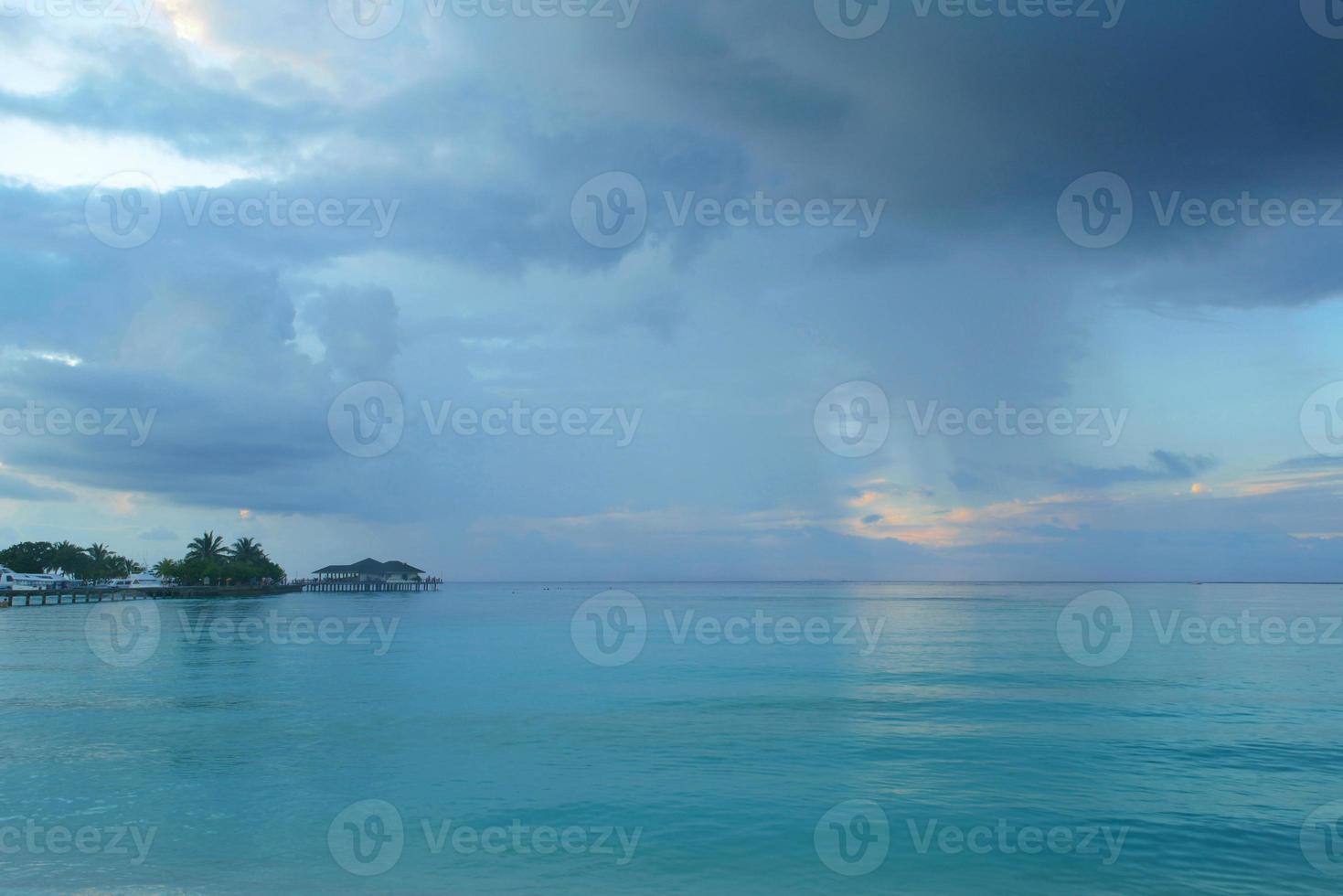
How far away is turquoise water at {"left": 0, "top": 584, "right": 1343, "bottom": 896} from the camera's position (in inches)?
571

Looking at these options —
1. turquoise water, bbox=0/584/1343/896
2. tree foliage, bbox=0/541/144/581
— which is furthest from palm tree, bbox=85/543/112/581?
turquoise water, bbox=0/584/1343/896

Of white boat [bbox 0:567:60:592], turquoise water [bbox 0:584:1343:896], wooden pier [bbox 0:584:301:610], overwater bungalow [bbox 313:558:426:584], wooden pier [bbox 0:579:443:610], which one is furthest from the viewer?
overwater bungalow [bbox 313:558:426:584]

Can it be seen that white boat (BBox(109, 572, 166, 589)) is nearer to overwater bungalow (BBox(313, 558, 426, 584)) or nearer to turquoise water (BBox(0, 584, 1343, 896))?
overwater bungalow (BBox(313, 558, 426, 584))

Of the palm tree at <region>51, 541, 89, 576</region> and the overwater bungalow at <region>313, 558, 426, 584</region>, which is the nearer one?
the palm tree at <region>51, 541, 89, 576</region>

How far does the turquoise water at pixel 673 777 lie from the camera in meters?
14.5

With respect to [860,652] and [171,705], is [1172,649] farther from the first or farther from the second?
[171,705]

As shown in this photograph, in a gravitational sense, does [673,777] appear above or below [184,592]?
above

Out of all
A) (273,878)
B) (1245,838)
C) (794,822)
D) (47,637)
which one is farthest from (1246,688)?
(47,637)

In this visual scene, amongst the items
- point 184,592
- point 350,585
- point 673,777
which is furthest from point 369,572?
point 673,777

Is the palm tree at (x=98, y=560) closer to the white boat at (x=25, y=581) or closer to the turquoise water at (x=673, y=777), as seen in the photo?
the white boat at (x=25, y=581)

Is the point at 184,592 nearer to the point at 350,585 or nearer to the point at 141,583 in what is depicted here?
the point at 141,583

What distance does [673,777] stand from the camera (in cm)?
2061

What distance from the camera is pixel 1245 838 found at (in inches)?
626

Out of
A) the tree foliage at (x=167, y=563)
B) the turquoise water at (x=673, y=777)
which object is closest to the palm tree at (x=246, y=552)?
the tree foliage at (x=167, y=563)
